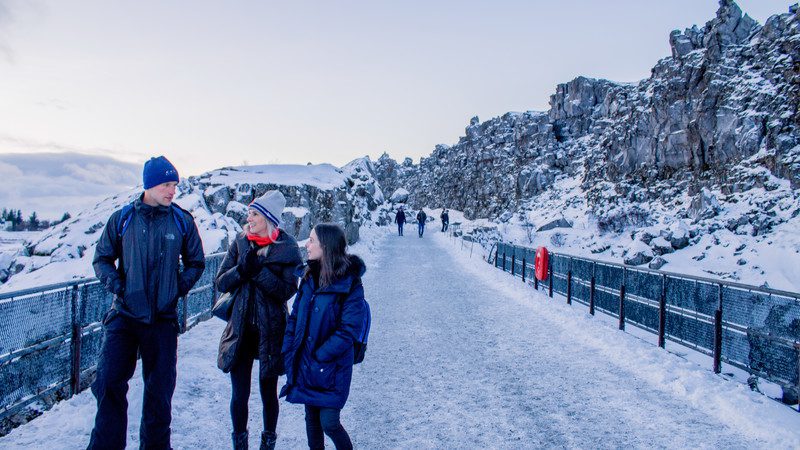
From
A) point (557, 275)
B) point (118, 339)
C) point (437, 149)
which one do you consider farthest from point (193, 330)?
point (437, 149)

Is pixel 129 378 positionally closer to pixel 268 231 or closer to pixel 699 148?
pixel 268 231

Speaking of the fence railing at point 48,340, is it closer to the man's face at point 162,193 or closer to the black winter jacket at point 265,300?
the man's face at point 162,193

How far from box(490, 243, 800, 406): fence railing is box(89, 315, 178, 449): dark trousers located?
6.56 meters

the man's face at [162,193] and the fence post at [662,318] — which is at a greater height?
the man's face at [162,193]

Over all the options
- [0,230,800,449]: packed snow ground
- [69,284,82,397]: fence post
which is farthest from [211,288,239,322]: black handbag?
[69,284,82,397]: fence post

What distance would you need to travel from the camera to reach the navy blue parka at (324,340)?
340 cm

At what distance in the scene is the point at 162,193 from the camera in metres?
3.73

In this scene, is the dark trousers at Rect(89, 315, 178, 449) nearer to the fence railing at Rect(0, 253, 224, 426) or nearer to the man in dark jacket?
the man in dark jacket

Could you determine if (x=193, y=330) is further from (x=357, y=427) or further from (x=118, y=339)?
(x=118, y=339)

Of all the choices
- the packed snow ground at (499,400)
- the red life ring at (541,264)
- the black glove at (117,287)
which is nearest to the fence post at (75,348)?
the packed snow ground at (499,400)

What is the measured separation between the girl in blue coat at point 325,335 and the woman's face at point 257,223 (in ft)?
1.97

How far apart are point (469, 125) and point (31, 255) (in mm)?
99878

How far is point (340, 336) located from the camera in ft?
11.1

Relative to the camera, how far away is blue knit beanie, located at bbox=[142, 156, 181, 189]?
12.2 feet
